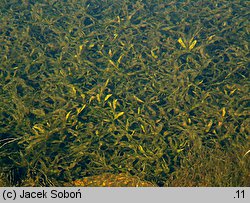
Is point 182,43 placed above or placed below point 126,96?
above

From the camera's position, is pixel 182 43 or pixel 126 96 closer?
pixel 126 96

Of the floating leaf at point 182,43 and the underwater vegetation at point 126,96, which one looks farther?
the floating leaf at point 182,43

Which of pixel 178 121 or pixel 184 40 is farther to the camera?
pixel 184 40

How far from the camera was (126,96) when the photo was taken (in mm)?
5871

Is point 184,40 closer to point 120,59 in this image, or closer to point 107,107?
point 120,59

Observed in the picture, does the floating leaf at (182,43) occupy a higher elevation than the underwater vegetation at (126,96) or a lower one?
higher

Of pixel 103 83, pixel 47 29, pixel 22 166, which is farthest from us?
pixel 47 29

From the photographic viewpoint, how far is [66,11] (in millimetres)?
6641

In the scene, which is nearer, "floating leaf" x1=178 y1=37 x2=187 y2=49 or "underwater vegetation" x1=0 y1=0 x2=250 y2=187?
"underwater vegetation" x1=0 y1=0 x2=250 y2=187

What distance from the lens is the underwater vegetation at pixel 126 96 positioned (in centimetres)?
559

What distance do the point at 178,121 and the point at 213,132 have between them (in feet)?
1.27

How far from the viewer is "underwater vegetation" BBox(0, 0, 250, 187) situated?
220 inches

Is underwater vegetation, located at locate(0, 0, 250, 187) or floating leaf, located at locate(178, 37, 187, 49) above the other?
floating leaf, located at locate(178, 37, 187, 49)

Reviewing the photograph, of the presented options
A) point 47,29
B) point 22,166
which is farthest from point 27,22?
point 22,166
